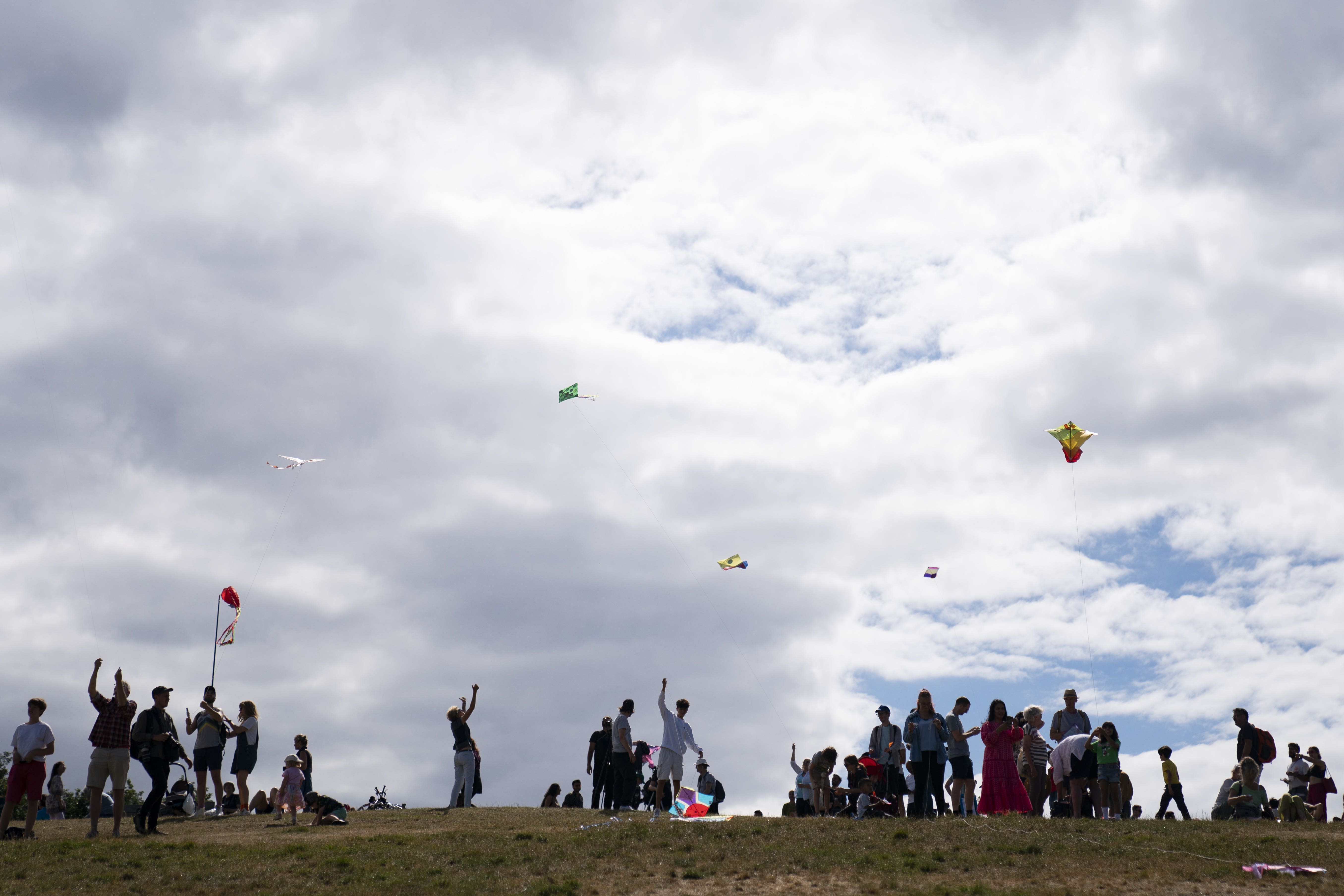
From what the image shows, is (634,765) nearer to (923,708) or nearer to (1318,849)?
(923,708)

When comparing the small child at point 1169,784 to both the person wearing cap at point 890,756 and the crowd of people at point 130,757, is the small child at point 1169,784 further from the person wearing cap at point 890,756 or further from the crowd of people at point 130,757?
the crowd of people at point 130,757

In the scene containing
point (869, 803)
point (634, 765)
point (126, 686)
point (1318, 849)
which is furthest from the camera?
point (634, 765)

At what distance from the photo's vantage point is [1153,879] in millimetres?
12680

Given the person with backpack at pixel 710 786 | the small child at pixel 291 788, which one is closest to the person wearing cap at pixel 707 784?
the person with backpack at pixel 710 786

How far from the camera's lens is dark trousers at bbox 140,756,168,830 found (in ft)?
53.9

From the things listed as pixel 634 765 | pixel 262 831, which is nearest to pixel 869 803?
pixel 634 765

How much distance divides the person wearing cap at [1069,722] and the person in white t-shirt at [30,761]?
14.9 m

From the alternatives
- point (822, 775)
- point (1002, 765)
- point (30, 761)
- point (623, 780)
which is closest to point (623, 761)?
point (623, 780)

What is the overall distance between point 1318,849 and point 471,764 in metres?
12.9

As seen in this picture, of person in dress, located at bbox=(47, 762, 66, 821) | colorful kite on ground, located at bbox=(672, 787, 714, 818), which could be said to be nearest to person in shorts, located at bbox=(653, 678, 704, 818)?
colorful kite on ground, located at bbox=(672, 787, 714, 818)

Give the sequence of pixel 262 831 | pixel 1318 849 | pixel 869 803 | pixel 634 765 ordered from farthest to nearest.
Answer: pixel 634 765, pixel 869 803, pixel 262 831, pixel 1318 849

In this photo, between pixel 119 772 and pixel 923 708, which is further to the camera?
pixel 923 708

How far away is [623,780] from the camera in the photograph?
20172 mm

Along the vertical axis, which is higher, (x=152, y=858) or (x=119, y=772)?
(x=119, y=772)
